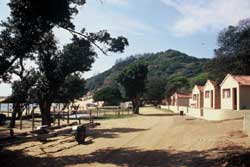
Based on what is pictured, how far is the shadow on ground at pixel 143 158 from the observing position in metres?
13.2

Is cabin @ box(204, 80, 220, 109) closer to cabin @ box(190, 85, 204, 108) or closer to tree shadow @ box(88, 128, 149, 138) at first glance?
cabin @ box(190, 85, 204, 108)

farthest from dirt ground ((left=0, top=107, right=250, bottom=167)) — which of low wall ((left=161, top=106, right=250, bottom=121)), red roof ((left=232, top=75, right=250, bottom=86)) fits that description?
red roof ((left=232, top=75, right=250, bottom=86))

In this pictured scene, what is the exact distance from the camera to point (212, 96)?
50.2m

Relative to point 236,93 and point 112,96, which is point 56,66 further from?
point 112,96

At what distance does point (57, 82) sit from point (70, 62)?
236 centimetres

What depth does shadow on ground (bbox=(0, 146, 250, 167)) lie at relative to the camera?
43.5ft

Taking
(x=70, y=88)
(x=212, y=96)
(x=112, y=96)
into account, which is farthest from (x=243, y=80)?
(x=112, y=96)

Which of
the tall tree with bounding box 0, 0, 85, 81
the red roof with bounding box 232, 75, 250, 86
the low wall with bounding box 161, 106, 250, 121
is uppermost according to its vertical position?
the tall tree with bounding box 0, 0, 85, 81

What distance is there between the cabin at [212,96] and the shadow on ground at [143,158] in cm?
3338

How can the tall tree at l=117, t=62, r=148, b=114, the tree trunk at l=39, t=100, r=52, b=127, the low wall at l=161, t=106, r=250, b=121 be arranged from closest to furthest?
1. the low wall at l=161, t=106, r=250, b=121
2. the tree trunk at l=39, t=100, r=52, b=127
3. the tall tree at l=117, t=62, r=148, b=114

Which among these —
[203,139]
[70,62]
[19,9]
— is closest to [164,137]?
[203,139]

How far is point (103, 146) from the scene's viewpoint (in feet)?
63.7

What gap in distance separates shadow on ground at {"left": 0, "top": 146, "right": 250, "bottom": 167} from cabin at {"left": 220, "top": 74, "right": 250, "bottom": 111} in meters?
24.4

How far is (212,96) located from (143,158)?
3694 centimetres
